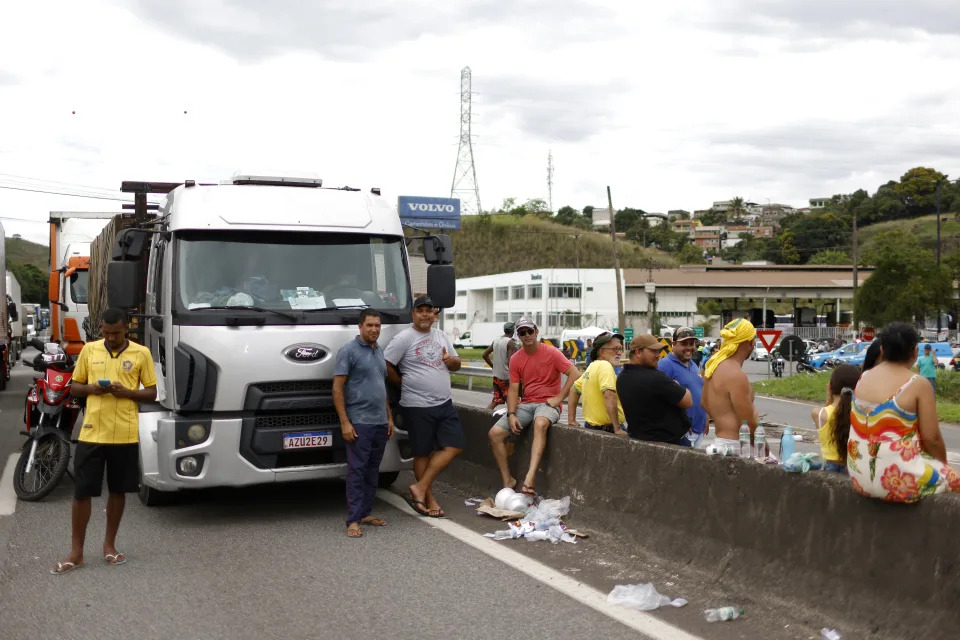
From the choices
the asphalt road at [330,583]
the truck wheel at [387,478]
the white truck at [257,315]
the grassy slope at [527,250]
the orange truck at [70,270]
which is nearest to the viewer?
the asphalt road at [330,583]

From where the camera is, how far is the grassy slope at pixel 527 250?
12900 cm

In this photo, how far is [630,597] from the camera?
607 centimetres

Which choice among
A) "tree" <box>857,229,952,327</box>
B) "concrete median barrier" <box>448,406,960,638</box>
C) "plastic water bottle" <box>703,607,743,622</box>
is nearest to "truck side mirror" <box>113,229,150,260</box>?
"concrete median barrier" <box>448,406,960,638</box>

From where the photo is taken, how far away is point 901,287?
5150 cm

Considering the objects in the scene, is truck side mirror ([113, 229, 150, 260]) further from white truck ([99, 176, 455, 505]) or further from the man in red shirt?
the man in red shirt

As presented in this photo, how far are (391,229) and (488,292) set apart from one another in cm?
9097

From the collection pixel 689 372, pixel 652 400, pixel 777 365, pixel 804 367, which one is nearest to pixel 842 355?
pixel 804 367

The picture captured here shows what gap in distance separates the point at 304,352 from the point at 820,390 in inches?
959

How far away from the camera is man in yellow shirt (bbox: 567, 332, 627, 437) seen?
29.7 ft

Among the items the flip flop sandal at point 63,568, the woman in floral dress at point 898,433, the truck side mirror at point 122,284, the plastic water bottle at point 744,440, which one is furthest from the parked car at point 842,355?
the flip flop sandal at point 63,568

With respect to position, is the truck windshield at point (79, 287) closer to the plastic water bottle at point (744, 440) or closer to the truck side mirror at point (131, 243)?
the truck side mirror at point (131, 243)

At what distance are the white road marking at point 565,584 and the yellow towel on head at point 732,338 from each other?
1786 millimetres

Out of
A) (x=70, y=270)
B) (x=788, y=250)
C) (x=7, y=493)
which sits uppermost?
(x=788, y=250)

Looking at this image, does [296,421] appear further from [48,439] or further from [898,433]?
[898,433]
